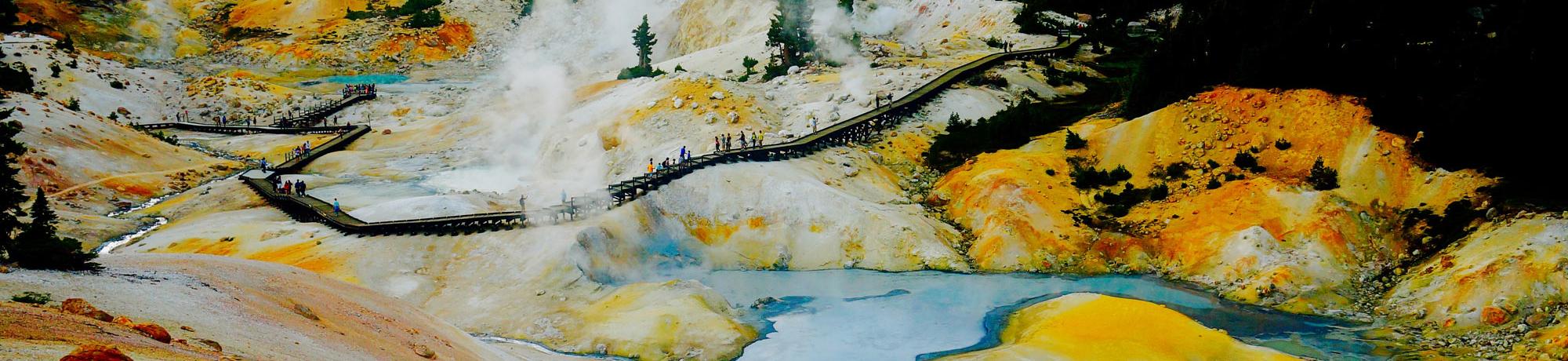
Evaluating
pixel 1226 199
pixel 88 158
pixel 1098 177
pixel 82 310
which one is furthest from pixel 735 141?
pixel 82 310

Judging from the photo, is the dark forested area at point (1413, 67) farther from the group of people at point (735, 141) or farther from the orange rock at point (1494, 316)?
the group of people at point (735, 141)

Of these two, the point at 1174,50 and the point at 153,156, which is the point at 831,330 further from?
the point at 153,156

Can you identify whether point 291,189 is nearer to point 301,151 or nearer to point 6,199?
point 301,151

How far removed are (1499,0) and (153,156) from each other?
79223 millimetres

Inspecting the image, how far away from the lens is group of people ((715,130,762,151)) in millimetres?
57150

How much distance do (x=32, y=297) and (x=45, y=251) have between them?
5126 mm

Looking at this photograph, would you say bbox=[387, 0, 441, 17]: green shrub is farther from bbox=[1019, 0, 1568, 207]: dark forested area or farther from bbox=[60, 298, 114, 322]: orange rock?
bbox=[60, 298, 114, 322]: orange rock

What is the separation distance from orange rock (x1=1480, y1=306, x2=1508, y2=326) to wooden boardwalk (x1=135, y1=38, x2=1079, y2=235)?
3293cm

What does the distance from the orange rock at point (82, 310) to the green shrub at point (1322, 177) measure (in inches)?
1892

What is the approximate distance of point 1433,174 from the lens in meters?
45.2

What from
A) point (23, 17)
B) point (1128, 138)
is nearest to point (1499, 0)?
point (1128, 138)

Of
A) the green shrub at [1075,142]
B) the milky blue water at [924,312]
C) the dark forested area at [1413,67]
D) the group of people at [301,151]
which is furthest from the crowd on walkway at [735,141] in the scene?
the group of people at [301,151]

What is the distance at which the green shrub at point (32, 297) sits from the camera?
62.4ft

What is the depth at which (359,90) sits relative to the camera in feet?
317
